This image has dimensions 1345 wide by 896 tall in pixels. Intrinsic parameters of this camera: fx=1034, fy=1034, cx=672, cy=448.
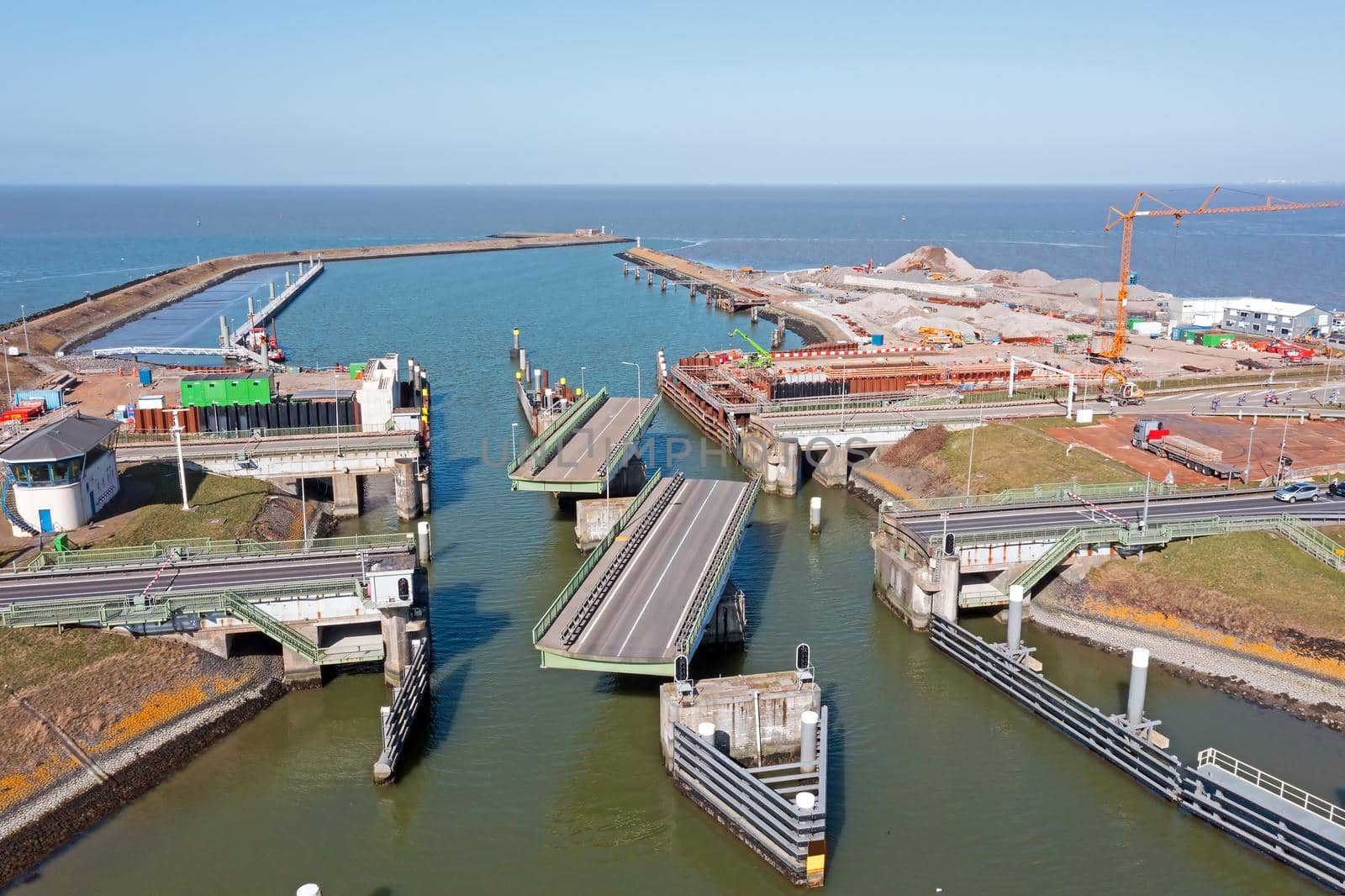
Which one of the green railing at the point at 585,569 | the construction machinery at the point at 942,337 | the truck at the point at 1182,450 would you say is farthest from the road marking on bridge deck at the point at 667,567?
the construction machinery at the point at 942,337

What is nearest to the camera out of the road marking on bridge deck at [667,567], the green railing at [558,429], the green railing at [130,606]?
the green railing at [130,606]

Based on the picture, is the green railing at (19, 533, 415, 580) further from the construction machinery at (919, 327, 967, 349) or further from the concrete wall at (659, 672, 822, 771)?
the construction machinery at (919, 327, 967, 349)

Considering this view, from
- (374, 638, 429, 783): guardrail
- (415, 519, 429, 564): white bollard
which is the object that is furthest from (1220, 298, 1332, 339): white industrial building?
(374, 638, 429, 783): guardrail

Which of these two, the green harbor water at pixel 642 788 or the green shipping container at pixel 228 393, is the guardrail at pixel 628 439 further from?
the green shipping container at pixel 228 393

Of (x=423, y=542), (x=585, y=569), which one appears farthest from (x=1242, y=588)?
(x=423, y=542)

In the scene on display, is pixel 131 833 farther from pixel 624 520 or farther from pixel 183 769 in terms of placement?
pixel 624 520

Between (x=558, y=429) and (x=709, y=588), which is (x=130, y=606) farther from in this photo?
(x=558, y=429)
